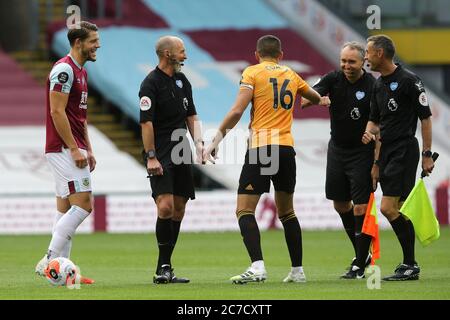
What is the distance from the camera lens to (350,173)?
12.5 metres

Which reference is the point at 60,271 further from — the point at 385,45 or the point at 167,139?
the point at 385,45

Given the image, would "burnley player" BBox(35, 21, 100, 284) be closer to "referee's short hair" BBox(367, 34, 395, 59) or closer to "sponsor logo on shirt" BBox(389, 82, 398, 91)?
"referee's short hair" BBox(367, 34, 395, 59)

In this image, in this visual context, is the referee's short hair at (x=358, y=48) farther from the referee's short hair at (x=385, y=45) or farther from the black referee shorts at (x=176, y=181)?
the black referee shorts at (x=176, y=181)

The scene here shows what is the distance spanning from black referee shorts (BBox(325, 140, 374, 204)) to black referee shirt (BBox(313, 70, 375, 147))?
0.36 ft

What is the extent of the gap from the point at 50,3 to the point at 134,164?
5944 mm

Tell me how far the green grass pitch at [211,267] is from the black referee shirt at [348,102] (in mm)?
1425

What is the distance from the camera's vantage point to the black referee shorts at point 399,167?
38.7 feet

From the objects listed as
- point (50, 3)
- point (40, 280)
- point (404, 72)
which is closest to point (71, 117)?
point (40, 280)

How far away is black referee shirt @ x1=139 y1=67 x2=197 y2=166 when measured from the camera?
37.9 ft

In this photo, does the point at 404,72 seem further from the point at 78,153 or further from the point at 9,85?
the point at 9,85

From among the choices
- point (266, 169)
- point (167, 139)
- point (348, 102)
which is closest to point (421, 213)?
point (348, 102)

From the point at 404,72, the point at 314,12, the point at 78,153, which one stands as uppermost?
the point at 314,12

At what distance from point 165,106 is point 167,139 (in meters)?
0.31

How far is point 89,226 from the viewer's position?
21.9 metres
